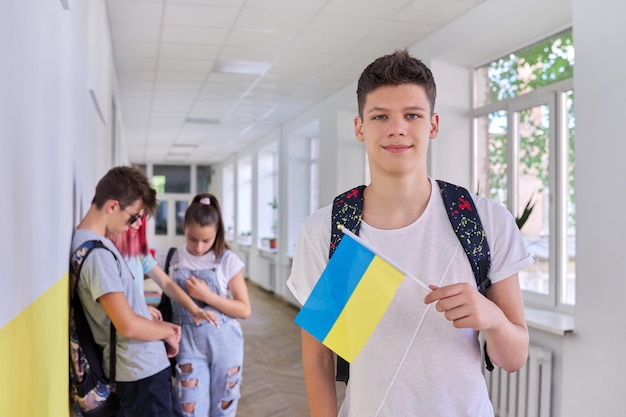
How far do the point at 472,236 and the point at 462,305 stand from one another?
0.20 m

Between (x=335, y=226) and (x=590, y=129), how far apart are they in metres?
2.61

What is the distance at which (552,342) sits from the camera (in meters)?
3.94

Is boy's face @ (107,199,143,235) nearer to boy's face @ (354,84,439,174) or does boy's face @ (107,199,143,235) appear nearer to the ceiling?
boy's face @ (354,84,439,174)

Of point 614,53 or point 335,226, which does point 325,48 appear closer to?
point 614,53

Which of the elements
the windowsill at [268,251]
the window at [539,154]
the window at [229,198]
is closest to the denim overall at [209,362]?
the window at [539,154]

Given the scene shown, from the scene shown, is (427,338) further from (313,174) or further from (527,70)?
(313,174)

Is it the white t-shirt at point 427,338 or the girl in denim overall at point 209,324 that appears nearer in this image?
the white t-shirt at point 427,338

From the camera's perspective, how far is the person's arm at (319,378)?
1.38m

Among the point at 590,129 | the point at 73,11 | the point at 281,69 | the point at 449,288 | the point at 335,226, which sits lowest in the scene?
the point at 449,288

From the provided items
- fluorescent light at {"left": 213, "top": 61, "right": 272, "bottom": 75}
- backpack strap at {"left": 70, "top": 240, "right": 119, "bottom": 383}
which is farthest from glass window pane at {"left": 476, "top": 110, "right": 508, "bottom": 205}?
backpack strap at {"left": 70, "top": 240, "right": 119, "bottom": 383}

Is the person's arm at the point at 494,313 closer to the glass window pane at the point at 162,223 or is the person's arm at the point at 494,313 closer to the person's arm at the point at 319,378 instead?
the person's arm at the point at 319,378

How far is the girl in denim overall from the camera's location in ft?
9.59

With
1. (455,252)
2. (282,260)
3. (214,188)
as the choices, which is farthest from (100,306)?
(214,188)

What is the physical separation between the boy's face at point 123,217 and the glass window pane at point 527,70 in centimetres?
337
